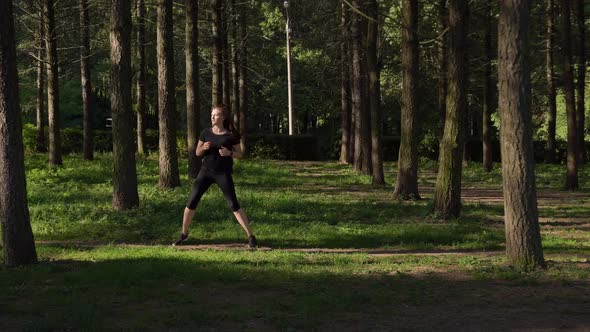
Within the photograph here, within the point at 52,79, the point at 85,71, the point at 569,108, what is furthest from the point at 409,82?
the point at 85,71

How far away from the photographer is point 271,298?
6.28m

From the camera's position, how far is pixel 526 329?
520cm

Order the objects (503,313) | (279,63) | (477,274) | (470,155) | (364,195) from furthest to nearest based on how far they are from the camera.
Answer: (279,63)
(470,155)
(364,195)
(477,274)
(503,313)

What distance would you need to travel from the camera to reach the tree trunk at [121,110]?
1323 centimetres

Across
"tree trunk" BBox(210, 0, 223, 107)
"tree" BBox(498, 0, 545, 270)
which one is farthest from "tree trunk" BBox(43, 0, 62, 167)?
"tree" BBox(498, 0, 545, 270)

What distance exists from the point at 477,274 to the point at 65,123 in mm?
47257

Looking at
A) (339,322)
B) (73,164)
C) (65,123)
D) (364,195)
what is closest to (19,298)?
(339,322)

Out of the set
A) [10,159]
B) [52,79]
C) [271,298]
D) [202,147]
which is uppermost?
[52,79]

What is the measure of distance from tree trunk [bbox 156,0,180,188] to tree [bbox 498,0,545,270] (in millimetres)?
10713

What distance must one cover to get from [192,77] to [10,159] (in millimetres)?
11361

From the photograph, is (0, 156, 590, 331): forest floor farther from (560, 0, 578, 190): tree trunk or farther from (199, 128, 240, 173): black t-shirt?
(560, 0, 578, 190): tree trunk

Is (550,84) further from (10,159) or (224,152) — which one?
(10,159)

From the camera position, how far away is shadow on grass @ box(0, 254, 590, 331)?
538 centimetres

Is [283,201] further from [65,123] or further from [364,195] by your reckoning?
[65,123]
